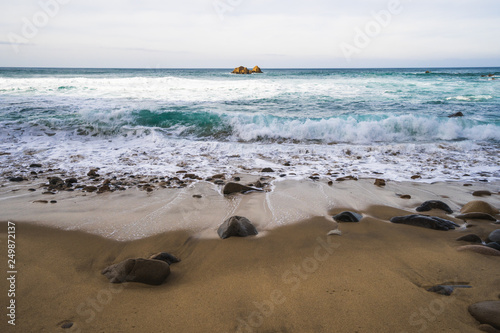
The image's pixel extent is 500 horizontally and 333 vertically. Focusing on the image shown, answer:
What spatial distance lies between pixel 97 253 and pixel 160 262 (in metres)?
0.85

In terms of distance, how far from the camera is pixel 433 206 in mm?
4121

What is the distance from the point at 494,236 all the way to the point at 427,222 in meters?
0.61

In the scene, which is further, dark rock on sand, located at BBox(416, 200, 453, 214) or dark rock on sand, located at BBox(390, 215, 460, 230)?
dark rock on sand, located at BBox(416, 200, 453, 214)

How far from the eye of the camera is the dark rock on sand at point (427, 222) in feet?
11.4

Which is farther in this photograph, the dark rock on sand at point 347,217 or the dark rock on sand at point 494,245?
the dark rock on sand at point 347,217

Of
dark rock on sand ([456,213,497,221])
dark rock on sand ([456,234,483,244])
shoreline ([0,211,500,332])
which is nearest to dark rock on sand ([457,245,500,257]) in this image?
shoreline ([0,211,500,332])

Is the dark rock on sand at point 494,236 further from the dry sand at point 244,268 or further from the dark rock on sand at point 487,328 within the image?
the dark rock on sand at point 487,328

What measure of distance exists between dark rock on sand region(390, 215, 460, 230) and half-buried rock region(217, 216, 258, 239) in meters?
1.78

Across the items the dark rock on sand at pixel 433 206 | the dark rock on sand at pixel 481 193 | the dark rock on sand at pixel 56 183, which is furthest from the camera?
the dark rock on sand at pixel 56 183

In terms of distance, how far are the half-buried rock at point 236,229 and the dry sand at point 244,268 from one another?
88 mm

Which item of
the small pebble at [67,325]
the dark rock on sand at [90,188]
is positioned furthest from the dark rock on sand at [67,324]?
the dark rock on sand at [90,188]

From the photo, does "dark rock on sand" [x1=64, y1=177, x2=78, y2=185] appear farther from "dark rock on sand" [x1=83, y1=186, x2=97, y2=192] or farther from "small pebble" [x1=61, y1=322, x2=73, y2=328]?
"small pebble" [x1=61, y1=322, x2=73, y2=328]

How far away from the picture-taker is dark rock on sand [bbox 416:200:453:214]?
4.05m

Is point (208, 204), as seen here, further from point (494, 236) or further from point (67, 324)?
point (494, 236)
